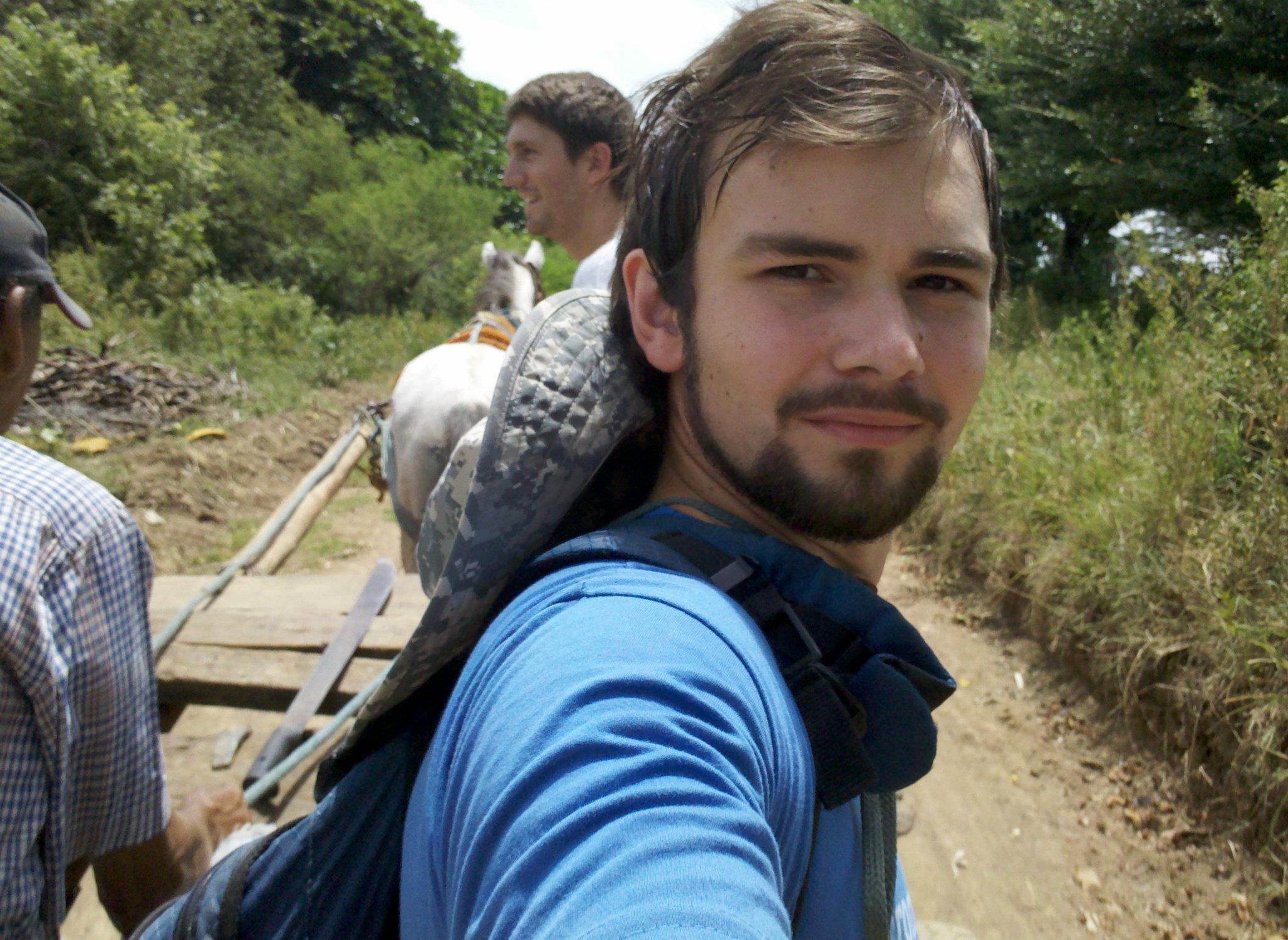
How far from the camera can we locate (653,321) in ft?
3.73

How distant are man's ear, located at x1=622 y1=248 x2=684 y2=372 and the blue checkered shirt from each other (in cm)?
96

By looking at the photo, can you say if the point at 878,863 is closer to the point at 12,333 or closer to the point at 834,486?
the point at 834,486

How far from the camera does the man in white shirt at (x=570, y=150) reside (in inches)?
115

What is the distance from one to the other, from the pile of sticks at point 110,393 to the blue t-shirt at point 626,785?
856 cm

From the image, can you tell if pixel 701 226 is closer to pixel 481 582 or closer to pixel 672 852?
pixel 481 582

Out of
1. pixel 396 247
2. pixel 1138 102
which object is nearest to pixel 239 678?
pixel 1138 102

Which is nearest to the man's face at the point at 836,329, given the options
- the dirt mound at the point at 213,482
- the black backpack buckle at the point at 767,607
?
the black backpack buckle at the point at 767,607

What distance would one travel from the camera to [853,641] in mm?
822

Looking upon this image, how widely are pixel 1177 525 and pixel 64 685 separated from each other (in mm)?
3710

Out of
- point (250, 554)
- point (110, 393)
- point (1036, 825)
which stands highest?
point (250, 554)

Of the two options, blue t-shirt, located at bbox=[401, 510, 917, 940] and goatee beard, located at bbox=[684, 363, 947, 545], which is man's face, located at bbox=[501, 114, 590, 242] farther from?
blue t-shirt, located at bbox=[401, 510, 917, 940]

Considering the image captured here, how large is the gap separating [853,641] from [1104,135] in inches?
300

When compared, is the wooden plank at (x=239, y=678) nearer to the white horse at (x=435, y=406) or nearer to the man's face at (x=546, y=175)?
the white horse at (x=435, y=406)

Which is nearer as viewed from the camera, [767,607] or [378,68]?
[767,607]
